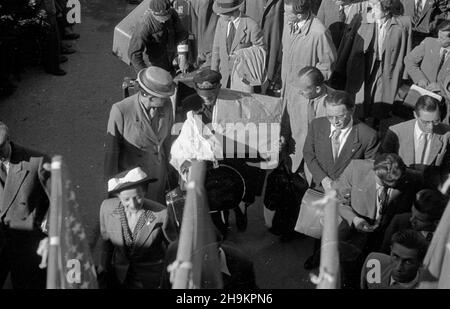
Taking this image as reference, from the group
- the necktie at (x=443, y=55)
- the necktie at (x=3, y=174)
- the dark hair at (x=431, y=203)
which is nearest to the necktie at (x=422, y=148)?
the dark hair at (x=431, y=203)

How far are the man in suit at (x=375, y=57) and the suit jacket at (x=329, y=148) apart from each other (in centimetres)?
208

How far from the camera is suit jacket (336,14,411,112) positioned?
7.70 m

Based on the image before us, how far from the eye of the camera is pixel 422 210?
5.15 metres

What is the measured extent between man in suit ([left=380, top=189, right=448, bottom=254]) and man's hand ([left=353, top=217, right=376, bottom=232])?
7.4 inches

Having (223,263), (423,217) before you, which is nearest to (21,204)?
(223,263)

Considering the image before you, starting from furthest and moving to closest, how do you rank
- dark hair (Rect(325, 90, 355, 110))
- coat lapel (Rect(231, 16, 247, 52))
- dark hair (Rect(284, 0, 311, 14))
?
coat lapel (Rect(231, 16, 247, 52)) < dark hair (Rect(284, 0, 311, 14)) < dark hair (Rect(325, 90, 355, 110))

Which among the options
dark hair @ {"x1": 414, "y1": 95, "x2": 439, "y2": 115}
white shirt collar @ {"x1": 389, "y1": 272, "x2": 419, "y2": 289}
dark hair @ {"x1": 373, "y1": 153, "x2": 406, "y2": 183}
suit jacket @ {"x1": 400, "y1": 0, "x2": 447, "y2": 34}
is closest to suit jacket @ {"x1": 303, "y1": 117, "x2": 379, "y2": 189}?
dark hair @ {"x1": 414, "y1": 95, "x2": 439, "y2": 115}

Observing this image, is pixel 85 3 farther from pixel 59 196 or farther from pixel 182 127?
pixel 59 196

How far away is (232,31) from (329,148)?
2.16 m

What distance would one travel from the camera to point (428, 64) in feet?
24.4

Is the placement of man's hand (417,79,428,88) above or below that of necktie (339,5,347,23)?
below

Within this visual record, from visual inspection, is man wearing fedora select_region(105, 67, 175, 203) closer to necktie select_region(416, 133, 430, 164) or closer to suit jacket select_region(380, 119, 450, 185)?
suit jacket select_region(380, 119, 450, 185)
